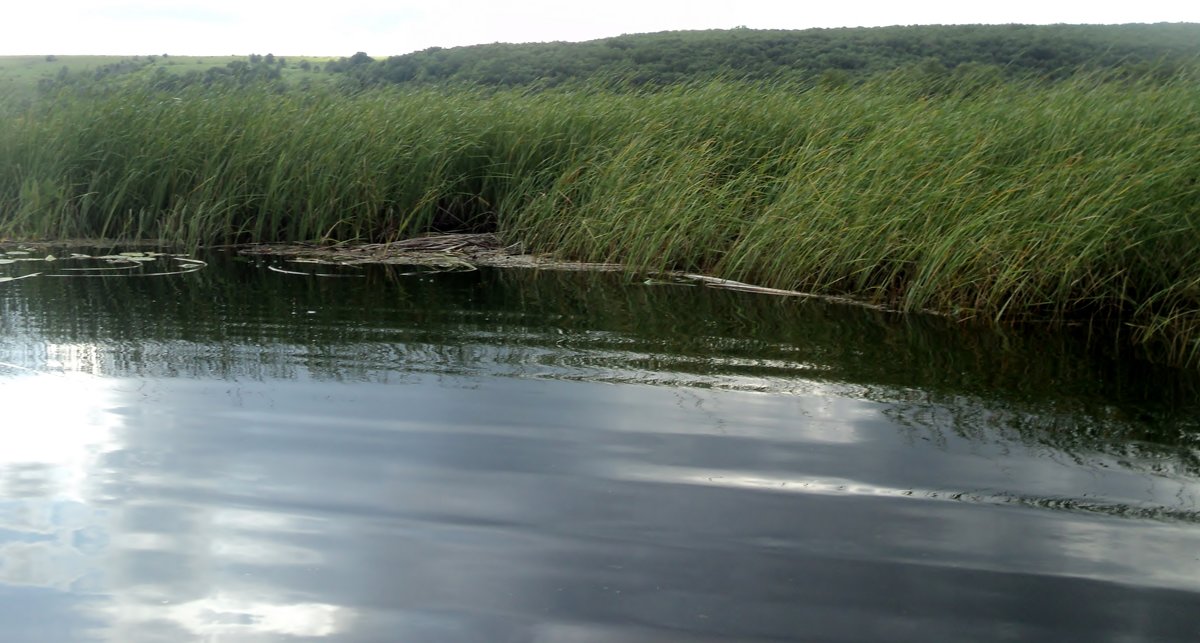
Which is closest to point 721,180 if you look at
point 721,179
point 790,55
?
point 721,179

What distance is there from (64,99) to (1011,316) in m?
10.0

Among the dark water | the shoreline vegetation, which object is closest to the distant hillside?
the shoreline vegetation

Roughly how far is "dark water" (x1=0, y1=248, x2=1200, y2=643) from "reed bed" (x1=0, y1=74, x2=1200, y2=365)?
1102 mm

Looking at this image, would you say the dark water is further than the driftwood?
No

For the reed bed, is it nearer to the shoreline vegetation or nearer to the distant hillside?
the shoreline vegetation

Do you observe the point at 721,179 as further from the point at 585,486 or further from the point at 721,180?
the point at 585,486

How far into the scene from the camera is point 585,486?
3590 mm

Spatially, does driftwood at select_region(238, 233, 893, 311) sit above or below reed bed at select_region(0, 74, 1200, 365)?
below

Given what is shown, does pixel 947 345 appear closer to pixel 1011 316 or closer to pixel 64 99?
pixel 1011 316

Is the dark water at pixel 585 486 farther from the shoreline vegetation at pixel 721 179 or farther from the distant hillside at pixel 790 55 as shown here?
the distant hillside at pixel 790 55

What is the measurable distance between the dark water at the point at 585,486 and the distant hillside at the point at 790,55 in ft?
37.3

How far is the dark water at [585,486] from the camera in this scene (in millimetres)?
2758

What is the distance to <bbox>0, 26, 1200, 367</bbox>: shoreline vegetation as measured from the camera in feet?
22.1

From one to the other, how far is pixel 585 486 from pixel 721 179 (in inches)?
258
